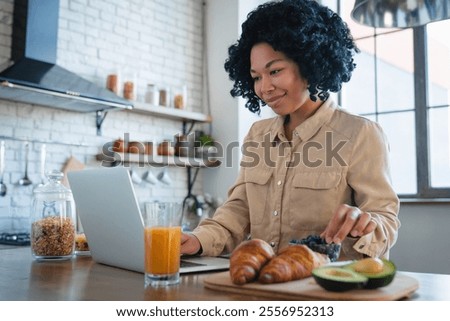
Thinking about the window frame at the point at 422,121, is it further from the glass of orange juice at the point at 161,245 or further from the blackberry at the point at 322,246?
the glass of orange juice at the point at 161,245

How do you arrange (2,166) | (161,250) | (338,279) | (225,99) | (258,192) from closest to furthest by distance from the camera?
1. (338,279)
2. (161,250)
3. (258,192)
4. (2,166)
5. (225,99)

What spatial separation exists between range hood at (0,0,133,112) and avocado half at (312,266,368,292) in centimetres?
236

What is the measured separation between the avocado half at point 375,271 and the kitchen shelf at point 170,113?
287 centimetres

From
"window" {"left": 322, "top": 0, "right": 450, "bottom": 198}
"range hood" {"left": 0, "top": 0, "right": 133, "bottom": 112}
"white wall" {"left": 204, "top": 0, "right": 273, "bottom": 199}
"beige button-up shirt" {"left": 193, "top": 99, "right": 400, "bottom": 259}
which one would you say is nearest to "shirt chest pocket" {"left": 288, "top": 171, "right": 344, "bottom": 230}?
"beige button-up shirt" {"left": 193, "top": 99, "right": 400, "bottom": 259}

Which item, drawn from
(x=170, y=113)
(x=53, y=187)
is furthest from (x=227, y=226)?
(x=170, y=113)

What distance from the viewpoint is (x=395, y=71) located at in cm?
388

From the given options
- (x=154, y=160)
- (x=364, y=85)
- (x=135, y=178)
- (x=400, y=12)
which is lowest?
(x=135, y=178)

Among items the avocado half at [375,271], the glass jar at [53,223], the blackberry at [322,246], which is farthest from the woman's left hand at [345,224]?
the glass jar at [53,223]

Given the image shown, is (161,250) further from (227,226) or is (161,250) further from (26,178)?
(26,178)

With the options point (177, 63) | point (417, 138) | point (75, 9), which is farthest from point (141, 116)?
point (417, 138)

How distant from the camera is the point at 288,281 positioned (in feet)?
2.94

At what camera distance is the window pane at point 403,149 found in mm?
3729

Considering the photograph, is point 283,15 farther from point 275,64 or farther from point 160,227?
point 160,227

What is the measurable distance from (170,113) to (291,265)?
3.10m
